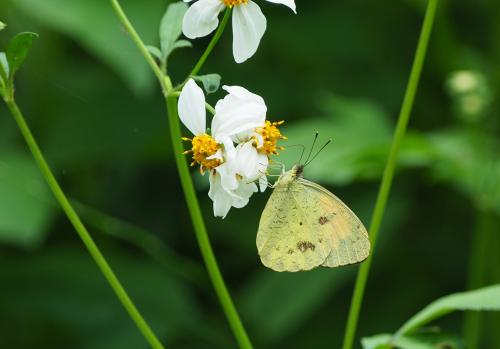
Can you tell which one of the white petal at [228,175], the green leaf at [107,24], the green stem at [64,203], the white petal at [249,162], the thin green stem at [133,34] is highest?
the green leaf at [107,24]

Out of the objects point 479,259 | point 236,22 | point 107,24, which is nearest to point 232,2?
point 236,22

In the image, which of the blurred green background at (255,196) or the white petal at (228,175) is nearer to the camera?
the white petal at (228,175)

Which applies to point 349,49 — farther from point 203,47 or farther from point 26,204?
point 26,204

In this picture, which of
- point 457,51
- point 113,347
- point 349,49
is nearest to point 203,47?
point 349,49

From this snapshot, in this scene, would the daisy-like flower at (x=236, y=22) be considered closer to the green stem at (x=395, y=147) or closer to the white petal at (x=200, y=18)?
the white petal at (x=200, y=18)

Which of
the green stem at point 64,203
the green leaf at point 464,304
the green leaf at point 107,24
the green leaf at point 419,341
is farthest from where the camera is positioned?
the green leaf at point 107,24

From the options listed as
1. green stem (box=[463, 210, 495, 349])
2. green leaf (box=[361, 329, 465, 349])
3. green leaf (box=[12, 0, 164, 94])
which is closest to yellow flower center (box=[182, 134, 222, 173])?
green leaf (box=[361, 329, 465, 349])

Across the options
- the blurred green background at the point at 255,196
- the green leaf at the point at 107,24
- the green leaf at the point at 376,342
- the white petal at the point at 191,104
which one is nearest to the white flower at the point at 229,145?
the white petal at the point at 191,104

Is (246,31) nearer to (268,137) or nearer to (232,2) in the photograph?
(232,2)
